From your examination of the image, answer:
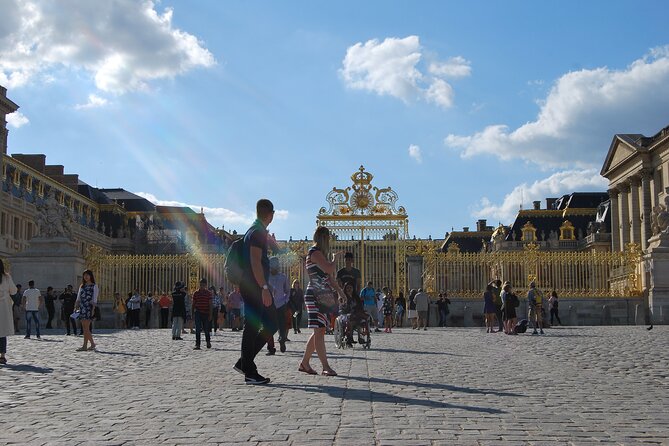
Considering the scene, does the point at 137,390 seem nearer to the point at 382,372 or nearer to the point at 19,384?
the point at 19,384

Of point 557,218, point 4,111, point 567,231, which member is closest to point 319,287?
point 4,111

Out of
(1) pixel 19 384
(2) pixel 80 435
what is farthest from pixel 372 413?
(1) pixel 19 384

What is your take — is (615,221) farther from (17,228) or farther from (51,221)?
(51,221)

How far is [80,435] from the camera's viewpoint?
591 centimetres

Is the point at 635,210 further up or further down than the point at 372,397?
further up

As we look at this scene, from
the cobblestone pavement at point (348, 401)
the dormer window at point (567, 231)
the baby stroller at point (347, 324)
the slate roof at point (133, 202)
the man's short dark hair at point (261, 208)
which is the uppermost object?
the slate roof at point (133, 202)

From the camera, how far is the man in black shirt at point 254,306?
9.05 m

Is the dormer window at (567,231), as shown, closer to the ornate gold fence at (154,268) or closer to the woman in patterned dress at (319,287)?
the ornate gold fence at (154,268)

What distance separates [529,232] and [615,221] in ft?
24.6

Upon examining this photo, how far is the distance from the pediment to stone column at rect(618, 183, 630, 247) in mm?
2082

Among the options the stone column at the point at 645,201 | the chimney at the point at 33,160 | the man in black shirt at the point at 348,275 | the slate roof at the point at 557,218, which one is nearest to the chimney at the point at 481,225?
the slate roof at the point at 557,218

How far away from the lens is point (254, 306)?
9.18 m

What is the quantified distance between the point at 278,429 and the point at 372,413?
1016 mm

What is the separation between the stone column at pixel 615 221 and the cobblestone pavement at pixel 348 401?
59435 mm
